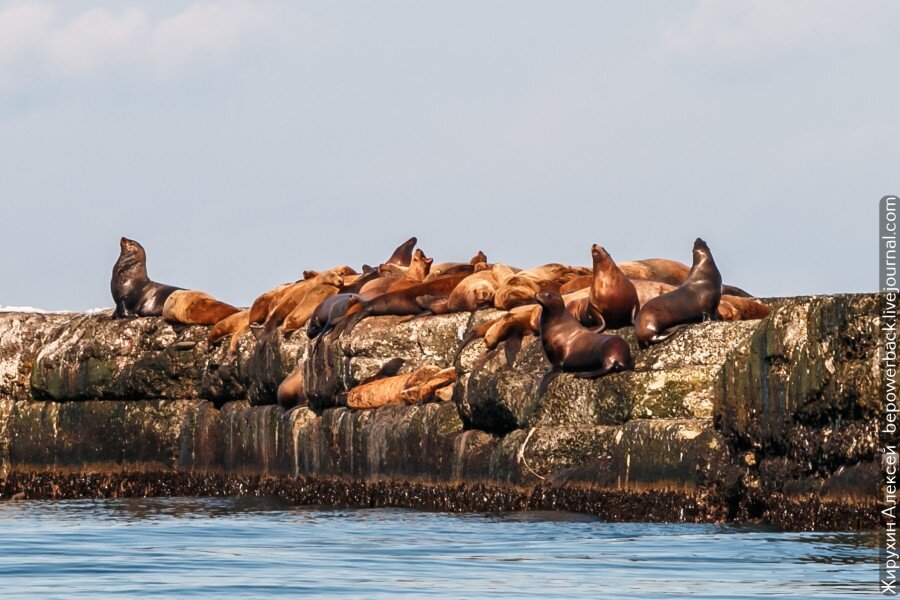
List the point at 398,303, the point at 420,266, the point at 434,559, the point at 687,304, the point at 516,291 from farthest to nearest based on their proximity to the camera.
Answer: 1. the point at 420,266
2. the point at 398,303
3. the point at 516,291
4. the point at 687,304
5. the point at 434,559

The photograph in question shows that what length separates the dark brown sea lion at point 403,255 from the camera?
22.5 metres

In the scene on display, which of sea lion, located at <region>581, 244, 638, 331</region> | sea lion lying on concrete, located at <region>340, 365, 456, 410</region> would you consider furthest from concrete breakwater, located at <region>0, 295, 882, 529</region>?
sea lion, located at <region>581, 244, 638, 331</region>

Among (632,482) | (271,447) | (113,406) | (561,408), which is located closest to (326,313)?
(271,447)

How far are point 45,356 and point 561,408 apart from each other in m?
10.0

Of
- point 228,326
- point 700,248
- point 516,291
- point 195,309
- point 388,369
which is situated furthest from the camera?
point 195,309

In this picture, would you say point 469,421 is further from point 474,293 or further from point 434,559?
point 434,559

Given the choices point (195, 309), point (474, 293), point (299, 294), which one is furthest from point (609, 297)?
point (195, 309)

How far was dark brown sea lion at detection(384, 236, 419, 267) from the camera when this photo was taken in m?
22.5

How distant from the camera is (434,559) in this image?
9844mm

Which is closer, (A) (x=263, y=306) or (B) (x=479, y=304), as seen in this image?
(B) (x=479, y=304)

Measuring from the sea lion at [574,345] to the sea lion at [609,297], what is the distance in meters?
0.47

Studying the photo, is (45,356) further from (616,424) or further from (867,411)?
(867,411)

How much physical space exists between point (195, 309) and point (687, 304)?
28.5 feet

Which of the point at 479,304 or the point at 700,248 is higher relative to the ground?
the point at 700,248
